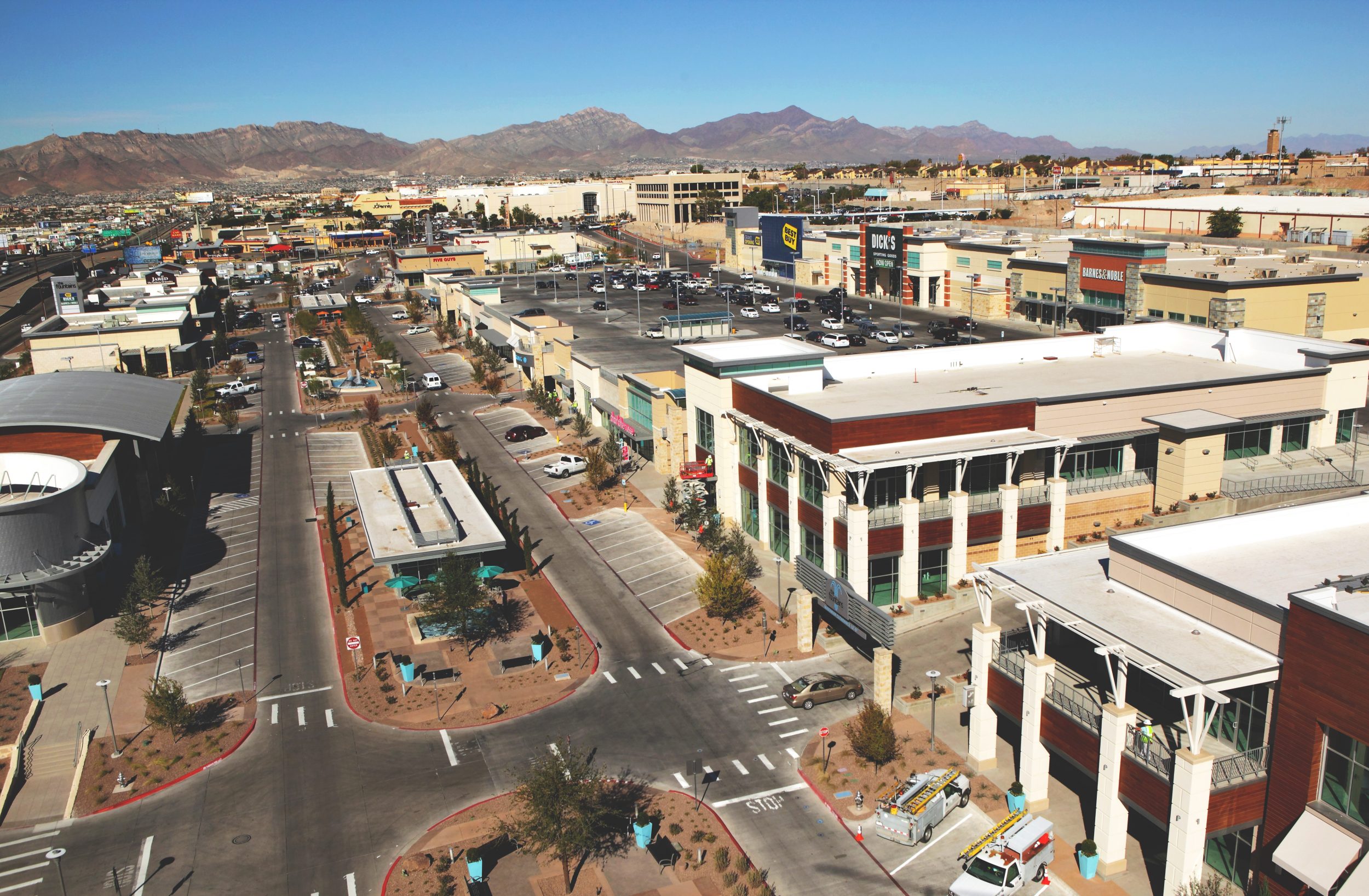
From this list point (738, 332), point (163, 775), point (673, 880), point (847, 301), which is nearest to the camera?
point (673, 880)

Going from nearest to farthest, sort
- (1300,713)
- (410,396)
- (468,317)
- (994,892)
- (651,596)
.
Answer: (1300,713) < (994,892) < (651,596) < (410,396) < (468,317)

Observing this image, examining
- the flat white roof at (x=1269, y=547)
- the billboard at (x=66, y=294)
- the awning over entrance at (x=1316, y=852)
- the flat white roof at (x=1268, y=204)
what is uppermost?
the flat white roof at (x=1268, y=204)

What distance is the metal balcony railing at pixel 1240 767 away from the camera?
23828 mm

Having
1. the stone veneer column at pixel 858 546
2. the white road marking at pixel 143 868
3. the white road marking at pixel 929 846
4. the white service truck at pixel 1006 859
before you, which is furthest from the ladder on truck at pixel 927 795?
the white road marking at pixel 143 868

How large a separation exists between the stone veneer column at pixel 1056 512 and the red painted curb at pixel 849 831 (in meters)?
17.6

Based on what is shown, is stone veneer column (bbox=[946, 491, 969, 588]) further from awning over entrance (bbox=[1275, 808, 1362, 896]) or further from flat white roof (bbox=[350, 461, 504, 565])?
flat white roof (bbox=[350, 461, 504, 565])

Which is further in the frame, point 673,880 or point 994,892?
point 673,880

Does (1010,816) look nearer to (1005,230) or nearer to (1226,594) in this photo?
(1226,594)

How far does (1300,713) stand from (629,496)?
40995mm

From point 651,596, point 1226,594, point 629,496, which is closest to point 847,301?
point 629,496

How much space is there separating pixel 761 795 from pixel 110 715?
23939 millimetres

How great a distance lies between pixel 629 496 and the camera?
6000cm

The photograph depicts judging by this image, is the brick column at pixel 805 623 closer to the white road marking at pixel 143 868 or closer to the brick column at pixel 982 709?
the brick column at pixel 982 709

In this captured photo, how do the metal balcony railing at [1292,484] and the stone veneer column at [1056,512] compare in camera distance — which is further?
the metal balcony railing at [1292,484]
